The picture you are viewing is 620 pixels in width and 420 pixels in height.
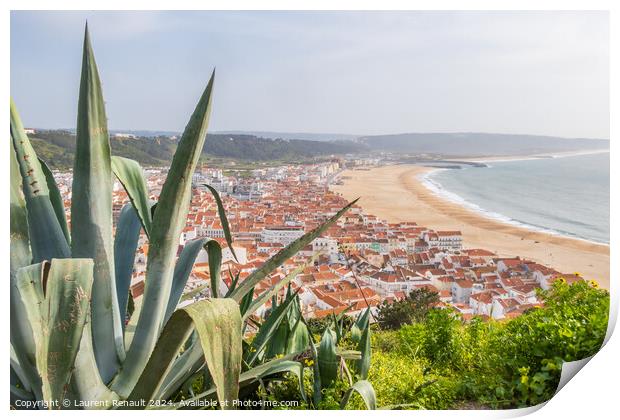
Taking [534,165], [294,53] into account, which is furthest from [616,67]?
[294,53]

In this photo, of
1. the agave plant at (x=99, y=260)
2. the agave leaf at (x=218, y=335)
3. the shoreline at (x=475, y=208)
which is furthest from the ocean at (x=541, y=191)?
the agave leaf at (x=218, y=335)

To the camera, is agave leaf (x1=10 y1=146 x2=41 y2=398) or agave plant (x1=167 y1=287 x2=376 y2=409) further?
agave plant (x1=167 y1=287 x2=376 y2=409)

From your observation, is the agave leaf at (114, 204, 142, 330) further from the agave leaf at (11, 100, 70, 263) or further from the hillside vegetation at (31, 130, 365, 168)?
the hillside vegetation at (31, 130, 365, 168)

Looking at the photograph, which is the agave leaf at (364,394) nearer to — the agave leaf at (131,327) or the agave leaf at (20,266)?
the agave leaf at (131,327)

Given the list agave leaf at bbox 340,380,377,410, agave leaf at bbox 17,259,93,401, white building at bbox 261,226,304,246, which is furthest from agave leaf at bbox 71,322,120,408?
white building at bbox 261,226,304,246

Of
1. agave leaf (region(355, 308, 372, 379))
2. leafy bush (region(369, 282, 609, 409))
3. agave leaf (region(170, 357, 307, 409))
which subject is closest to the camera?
agave leaf (region(170, 357, 307, 409))

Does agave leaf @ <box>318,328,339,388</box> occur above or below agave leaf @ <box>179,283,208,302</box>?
below
